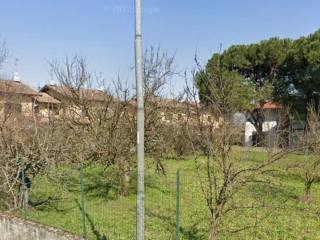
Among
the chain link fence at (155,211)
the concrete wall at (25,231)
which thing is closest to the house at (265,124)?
the chain link fence at (155,211)

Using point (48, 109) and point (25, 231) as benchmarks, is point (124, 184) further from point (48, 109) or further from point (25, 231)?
point (48, 109)

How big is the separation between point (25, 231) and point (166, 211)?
3275 millimetres

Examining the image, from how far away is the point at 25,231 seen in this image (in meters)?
6.79

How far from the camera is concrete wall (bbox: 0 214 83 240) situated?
6.11 metres

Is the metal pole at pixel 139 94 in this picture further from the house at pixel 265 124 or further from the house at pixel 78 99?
the house at pixel 78 99

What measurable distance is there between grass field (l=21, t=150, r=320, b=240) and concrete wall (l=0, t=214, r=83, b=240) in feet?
1.81

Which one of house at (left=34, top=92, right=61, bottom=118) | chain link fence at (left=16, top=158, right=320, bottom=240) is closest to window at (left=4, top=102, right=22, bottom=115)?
house at (left=34, top=92, right=61, bottom=118)

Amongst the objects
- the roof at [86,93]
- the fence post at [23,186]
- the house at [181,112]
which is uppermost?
the roof at [86,93]

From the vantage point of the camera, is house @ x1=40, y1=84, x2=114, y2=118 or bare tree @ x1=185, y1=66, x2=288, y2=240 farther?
house @ x1=40, y1=84, x2=114, y2=118

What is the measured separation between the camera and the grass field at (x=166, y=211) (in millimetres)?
6680

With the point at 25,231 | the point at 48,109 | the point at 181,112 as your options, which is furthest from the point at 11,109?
the point at 25,231

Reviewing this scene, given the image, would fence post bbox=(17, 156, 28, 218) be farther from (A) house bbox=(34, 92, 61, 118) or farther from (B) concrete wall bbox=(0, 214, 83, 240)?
(A) house bbox=(34, 92, 61, 118)

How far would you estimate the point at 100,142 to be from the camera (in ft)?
35.5

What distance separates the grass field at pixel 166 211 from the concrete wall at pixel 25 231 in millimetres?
553
